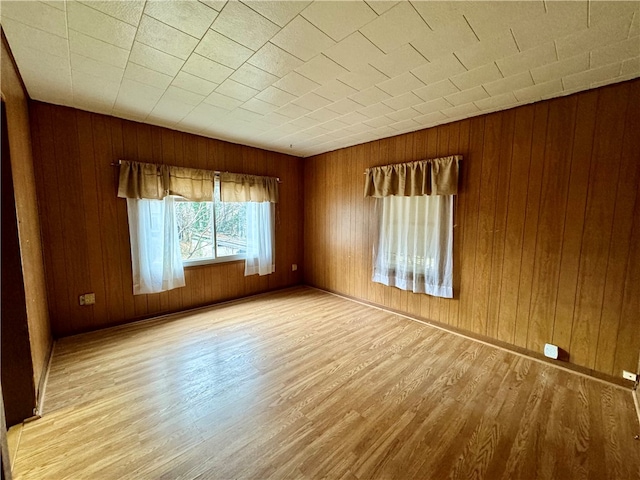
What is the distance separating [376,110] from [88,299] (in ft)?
12.2

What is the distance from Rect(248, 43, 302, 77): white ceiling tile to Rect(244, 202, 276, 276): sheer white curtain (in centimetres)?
246

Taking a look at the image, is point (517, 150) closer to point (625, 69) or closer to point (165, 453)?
point (625, 69)

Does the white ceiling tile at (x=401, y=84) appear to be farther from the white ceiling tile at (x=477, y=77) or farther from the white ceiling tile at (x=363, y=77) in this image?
the white ceiling tile at (x=477, y=77)

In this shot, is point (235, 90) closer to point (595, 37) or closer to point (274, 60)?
point (274, 60)

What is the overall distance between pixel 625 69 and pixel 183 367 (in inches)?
162

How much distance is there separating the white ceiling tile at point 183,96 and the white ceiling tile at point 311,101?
2.88 feet

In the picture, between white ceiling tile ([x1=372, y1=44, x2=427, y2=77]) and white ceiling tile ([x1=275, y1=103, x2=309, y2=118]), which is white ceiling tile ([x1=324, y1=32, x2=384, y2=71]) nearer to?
white ceiling tile ([x1=372, y1=44, x2=427, y2=77])

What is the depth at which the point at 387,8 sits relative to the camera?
1.36 meters

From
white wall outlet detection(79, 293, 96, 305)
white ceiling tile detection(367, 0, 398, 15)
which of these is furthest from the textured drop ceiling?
white wall outlet detection(79, 293, 96, 305)

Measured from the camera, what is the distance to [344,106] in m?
2.58

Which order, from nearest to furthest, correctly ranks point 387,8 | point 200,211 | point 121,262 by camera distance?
point 387,8
point 121,262
point 200,211

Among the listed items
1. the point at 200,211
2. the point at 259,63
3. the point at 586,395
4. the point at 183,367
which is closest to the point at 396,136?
the point at 259,63

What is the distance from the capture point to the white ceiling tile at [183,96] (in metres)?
2.30

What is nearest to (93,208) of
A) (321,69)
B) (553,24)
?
(321,69)
